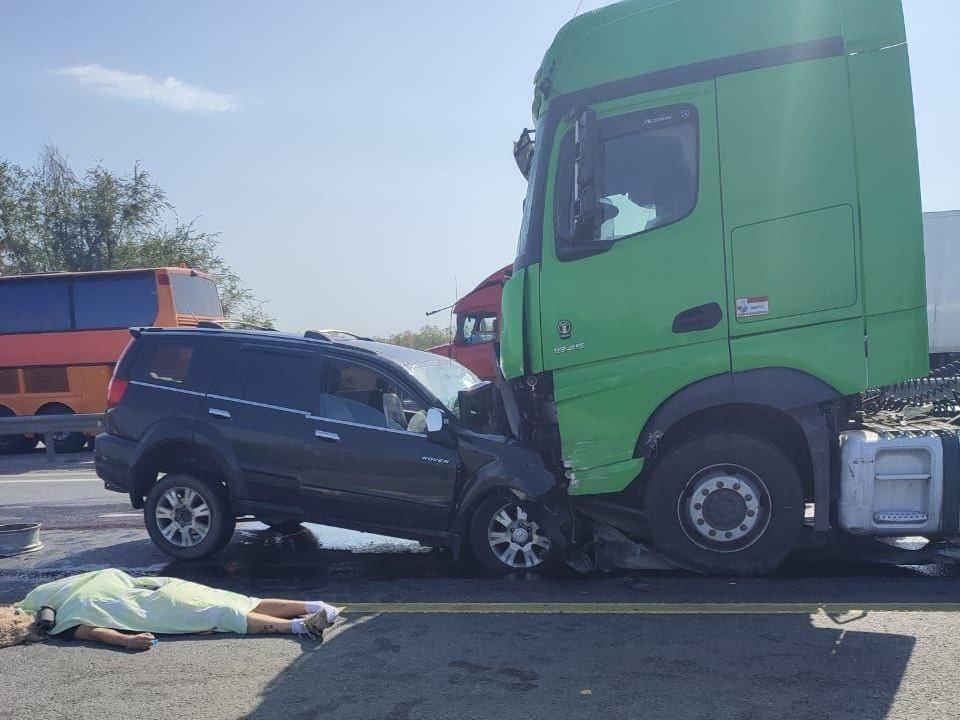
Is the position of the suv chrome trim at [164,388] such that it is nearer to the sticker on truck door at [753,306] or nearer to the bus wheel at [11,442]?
the sticker on truck door at [753,306]

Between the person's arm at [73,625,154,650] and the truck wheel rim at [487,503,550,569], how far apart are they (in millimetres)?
2352

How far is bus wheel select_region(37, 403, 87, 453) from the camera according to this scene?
17.5m

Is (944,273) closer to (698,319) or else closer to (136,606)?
(698,319)

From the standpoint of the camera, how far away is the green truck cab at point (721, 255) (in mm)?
5395

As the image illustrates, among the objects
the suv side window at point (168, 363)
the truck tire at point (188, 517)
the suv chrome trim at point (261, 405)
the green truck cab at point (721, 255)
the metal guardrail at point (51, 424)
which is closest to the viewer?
the green truck cab at point (721, 255)

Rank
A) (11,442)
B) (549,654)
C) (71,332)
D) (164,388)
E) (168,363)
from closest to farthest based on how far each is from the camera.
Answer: (549,654), (164,388), (168,363), (71,332), (11,442)

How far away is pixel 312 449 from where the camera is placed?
6.49 metres

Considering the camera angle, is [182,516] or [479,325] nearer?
[182,516]

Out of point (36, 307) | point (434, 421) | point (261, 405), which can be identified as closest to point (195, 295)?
point (36, 307)

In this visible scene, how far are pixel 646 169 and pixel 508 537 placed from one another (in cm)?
267

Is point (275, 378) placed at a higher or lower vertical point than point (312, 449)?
higher

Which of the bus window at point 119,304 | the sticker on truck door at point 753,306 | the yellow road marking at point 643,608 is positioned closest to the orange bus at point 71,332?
the bus window at point 119,304

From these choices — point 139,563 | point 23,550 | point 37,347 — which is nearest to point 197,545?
point 139,563

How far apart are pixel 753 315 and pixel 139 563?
16.3ft
